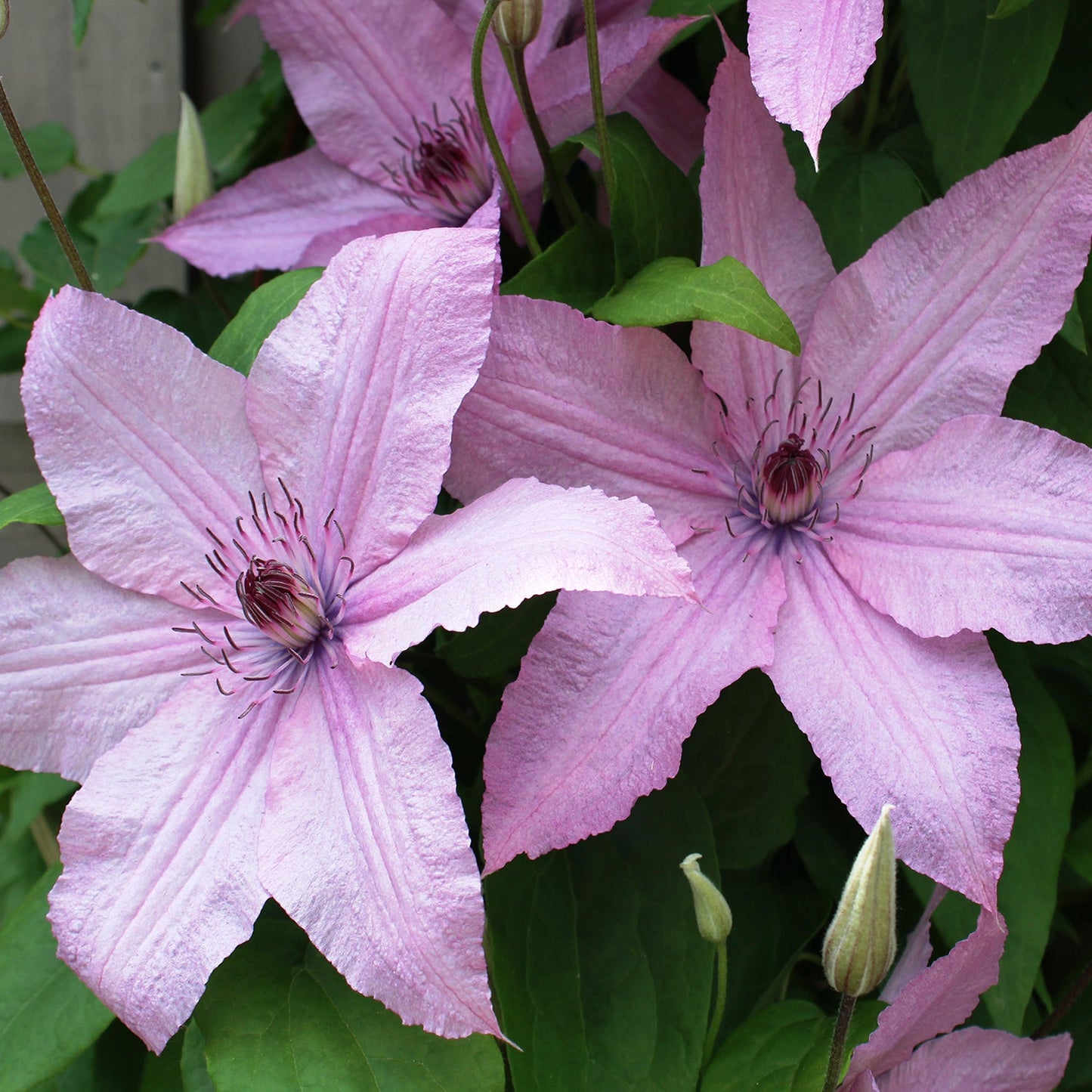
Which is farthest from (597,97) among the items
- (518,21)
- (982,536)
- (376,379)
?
(982,536)

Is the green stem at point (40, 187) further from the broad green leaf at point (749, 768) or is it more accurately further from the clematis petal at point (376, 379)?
the broad green leaf at point (749, 768)

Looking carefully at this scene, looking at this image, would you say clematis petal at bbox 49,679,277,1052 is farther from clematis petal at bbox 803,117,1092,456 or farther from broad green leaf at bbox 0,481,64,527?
clematis petal at bbox 803,117,1092,456

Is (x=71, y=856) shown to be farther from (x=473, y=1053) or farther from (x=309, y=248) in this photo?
(x=309, y=248)

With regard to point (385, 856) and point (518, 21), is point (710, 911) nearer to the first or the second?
point (385, 856)

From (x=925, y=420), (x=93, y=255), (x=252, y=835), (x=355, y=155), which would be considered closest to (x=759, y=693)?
(x=925, y=420)

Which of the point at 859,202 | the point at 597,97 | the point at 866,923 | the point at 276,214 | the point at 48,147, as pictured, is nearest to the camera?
the point at 866,923

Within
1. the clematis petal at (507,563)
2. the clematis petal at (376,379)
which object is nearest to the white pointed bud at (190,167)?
the clematis petal at (376,379)

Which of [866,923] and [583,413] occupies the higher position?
[583,413]
